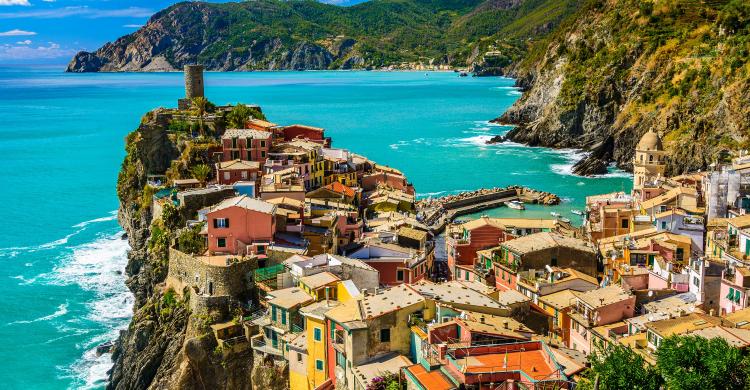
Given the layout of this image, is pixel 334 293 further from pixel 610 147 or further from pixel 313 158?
pixel 610 147

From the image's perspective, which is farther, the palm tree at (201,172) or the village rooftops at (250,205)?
the palm tree at (201,172)

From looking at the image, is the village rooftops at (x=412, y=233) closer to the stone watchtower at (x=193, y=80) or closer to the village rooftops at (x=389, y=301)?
the village rooftops at (x=389, y=301)

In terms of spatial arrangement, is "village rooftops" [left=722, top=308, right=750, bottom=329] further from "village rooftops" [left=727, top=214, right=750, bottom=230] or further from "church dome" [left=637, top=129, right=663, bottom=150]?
"church dome" [left=637, top=129, right=663, bottom=150]

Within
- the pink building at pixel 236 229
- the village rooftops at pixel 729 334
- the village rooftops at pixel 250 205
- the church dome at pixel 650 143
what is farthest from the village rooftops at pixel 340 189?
the village rooftops at pixel 729 334

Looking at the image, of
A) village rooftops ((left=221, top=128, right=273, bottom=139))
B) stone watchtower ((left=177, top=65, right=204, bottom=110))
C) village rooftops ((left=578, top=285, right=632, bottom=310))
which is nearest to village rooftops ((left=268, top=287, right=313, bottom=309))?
village rooftops ((left=578, top=285, right=632, bottom=310))

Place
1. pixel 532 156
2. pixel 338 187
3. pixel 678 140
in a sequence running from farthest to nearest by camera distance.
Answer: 1. pixel 532 156
2. pixel 678 140
3. pixel 338 187

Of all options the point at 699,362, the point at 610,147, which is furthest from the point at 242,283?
the point at 610,147
